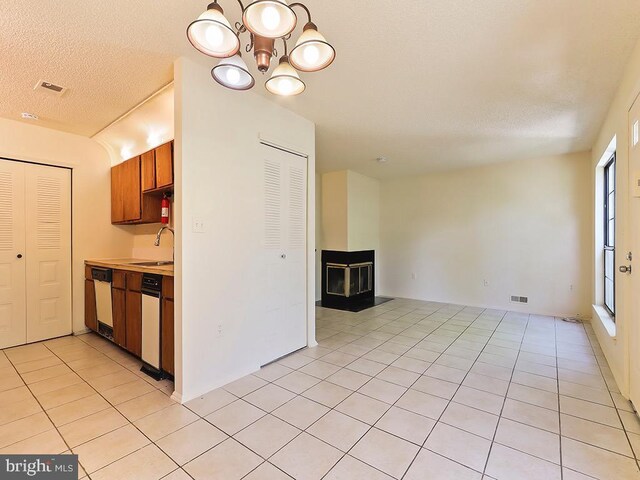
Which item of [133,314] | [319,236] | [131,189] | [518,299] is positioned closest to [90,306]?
[133,314]

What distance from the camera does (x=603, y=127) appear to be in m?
3.41

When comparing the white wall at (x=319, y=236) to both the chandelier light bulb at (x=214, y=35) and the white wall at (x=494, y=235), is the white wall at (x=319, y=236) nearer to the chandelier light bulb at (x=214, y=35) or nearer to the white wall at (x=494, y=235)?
the white wall at (x=494, y=235)

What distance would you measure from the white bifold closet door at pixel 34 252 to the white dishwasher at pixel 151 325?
188 centimetres

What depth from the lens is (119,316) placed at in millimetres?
3074

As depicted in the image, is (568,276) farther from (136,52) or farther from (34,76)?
(34,76)

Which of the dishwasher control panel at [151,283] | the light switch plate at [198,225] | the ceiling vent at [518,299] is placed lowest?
the ceiling vent at [518,299]

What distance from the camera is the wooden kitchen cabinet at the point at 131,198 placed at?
11.4ft

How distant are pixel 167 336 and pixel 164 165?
65.0 inches

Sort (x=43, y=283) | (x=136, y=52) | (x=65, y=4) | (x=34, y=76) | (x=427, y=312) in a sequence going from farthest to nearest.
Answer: (x=427, y=312) → (x=43, y=283) → (x=34, y=76) → (x=136, y=52) → (x=65, y=4)

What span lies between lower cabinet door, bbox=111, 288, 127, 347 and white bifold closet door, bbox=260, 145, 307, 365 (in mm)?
1413

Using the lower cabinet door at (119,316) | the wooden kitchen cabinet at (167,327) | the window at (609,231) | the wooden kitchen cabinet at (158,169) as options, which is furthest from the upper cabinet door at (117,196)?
the window at (609,231)

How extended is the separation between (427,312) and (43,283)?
209 inches

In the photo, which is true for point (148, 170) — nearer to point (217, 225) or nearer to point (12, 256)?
point (217, 225)

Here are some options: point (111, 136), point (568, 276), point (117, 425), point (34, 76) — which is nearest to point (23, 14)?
point (34, 76)
